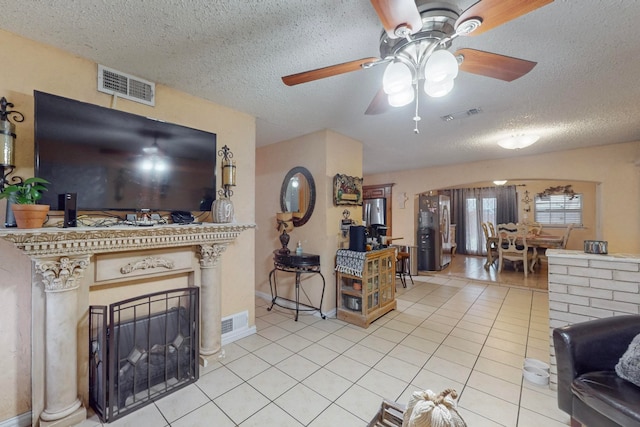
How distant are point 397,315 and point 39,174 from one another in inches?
144

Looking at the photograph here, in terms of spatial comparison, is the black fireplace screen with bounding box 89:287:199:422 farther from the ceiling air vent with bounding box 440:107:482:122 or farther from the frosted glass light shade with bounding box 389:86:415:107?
the ceiling air vent with bounding box 440:107:482:122

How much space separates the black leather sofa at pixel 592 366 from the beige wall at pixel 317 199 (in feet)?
7.48

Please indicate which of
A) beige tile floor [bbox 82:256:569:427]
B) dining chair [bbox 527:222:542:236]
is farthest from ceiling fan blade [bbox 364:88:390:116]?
dining chair [bbox 527:222:542:236]

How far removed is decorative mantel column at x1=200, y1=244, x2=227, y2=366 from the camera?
2262 millimetres

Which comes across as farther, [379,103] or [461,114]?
[461,114]

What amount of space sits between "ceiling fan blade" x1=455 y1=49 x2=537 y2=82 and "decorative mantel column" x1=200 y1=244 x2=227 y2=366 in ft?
7.38

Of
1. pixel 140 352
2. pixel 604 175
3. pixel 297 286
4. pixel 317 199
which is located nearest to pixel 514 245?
pixel 604 175

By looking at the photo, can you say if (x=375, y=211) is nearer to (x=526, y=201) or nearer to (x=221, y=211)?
(x=221, y=211)

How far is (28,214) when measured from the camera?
140 centimetres

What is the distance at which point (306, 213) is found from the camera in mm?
3512

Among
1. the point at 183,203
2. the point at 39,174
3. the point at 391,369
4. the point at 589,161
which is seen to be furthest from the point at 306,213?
the point at 589,161

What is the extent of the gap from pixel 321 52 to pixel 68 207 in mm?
1875

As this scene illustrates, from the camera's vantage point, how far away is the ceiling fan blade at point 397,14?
3.18 feet

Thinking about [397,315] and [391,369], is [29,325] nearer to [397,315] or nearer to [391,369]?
[391,369]
